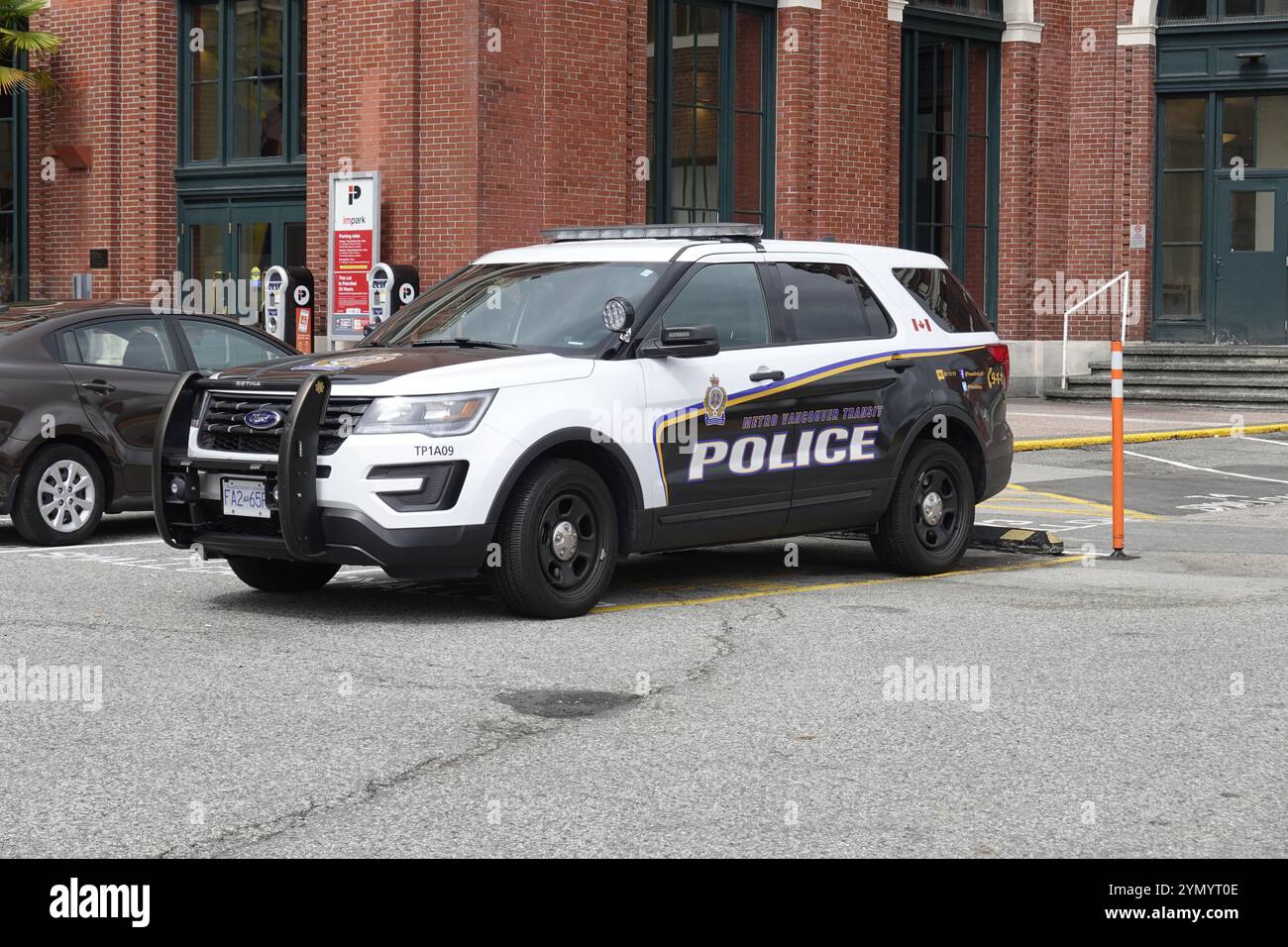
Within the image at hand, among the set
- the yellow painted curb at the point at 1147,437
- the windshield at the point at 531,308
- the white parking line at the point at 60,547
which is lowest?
the white parking line at the point at 60,547

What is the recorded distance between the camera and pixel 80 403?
38.1 feet

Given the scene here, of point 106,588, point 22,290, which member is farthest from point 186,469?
point 22,290

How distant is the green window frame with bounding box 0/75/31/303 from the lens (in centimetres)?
2470

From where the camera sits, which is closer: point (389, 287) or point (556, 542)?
point (556, 542)

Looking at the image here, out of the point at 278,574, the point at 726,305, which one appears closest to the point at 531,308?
the point at 726,305

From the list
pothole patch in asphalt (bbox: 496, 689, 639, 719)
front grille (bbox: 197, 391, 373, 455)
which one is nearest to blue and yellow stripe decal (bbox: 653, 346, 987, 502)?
front grille (bbox: 197, 391, 373, 455)

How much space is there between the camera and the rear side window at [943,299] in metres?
10.8

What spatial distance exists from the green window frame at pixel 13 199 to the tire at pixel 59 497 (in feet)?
45.9

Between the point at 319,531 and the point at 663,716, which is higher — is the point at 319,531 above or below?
above

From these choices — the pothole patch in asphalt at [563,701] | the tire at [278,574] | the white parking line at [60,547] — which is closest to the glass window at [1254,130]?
Result: the white parking line at [60,547]

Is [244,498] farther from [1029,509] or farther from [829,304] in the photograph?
[1029,509]

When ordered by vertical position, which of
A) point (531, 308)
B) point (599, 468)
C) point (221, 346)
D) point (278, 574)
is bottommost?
point (278, 574)

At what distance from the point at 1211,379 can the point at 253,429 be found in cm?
1924

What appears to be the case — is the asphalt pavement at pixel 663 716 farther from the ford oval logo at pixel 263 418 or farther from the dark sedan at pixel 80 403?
the ford oval logo at pixel 263 418
